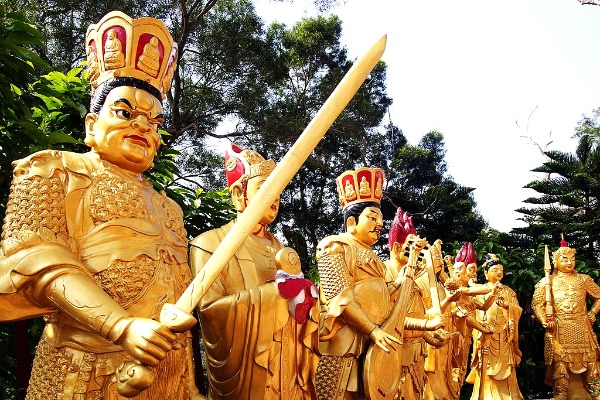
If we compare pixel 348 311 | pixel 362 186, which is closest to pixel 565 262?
pixel 362 186

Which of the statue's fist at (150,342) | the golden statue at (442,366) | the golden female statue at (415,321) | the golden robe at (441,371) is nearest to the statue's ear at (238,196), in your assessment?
the golden female statue at (415,321)

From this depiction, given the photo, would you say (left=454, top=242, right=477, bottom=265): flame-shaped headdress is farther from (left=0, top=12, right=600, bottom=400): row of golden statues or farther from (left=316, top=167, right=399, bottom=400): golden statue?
(left=316, top=167, right=399, bottom=400): golden statue

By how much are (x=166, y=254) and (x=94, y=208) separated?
0.32 m

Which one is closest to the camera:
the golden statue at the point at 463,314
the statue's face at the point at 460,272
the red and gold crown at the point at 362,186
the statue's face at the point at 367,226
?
the statue's face at the point at 367,226

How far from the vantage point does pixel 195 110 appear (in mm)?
12508

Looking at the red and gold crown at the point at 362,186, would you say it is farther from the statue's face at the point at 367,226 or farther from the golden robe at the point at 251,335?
the golden robe at the point at 251,335

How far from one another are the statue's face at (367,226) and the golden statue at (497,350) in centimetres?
454

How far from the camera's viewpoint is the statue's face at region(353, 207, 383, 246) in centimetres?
545

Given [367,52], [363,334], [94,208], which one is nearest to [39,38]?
[94,208]

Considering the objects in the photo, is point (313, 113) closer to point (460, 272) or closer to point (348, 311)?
point (460, 272)

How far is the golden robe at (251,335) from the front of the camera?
11.5 feet

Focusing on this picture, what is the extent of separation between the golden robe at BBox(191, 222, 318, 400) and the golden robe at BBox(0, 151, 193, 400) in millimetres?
747

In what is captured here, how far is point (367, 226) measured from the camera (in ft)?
17.9

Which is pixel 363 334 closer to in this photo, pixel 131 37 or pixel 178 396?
pixel 178 396
